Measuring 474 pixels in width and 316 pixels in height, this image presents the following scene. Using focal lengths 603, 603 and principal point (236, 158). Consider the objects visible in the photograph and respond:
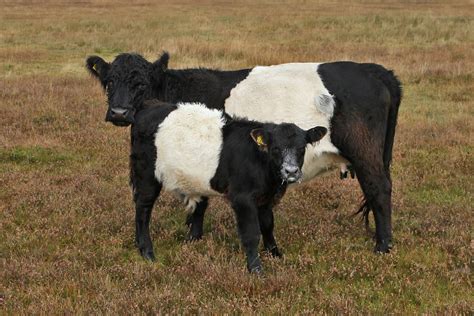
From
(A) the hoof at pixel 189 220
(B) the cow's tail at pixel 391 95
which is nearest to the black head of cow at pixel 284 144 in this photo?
(B) the cow's tail at pixel 391 95

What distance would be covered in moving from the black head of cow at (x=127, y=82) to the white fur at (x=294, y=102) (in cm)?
104

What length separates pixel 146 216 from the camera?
22.4 ft

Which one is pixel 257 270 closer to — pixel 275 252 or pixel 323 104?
pixel 275 252

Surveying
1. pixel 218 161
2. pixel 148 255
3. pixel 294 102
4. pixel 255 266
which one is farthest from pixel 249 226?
pixel 294 102

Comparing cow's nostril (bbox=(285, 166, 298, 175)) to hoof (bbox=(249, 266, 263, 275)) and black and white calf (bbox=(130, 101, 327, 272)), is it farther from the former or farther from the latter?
hoof (bbox=(249, 266, 263, 275))

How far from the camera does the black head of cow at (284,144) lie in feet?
18.5

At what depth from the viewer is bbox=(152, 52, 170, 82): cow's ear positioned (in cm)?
762

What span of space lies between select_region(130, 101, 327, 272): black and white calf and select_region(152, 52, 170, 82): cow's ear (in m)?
0.64

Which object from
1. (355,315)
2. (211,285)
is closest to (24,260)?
(211,285)

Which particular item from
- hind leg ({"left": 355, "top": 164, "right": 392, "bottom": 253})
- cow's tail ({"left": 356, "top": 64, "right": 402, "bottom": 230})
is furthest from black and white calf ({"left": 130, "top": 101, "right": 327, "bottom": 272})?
cow's tail ({"left": 356, "top": 64, "right": 402, "bottom": 230})

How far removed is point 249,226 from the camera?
19.8 ft

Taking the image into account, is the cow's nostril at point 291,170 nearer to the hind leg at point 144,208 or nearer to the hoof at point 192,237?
the hind leg at point 144,208

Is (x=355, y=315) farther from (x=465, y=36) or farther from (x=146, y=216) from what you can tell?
(x=465, y=36)

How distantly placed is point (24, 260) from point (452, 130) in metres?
9.12
